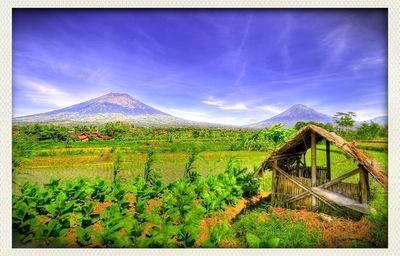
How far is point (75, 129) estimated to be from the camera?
14.3 m

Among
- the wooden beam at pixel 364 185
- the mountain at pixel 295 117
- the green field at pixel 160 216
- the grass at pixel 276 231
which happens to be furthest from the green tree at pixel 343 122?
the grass at pixel 276 231

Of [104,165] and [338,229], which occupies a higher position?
[104,165]

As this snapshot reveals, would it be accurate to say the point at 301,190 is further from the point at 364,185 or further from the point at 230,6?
the point at 230,6

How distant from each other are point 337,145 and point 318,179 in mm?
1161

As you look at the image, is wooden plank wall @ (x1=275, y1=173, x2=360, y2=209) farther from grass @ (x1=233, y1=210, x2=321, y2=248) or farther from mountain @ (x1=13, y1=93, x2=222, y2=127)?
mountain @ (x1=13, y1=93, x2=222, y2=127)

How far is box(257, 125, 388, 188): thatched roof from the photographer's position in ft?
13.2

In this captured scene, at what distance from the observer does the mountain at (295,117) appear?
8.01m

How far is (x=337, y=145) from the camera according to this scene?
4.18 metres

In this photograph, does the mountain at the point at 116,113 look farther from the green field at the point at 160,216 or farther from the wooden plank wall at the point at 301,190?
the green field at the point at 160,216

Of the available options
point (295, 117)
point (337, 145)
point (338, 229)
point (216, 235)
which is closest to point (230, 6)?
point (337, 145)

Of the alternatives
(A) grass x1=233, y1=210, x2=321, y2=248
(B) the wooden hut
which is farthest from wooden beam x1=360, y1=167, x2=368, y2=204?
(A) grass x1=233, y1=210, x2=321, y2=248

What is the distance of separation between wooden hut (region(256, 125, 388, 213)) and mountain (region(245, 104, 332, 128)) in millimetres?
2370
